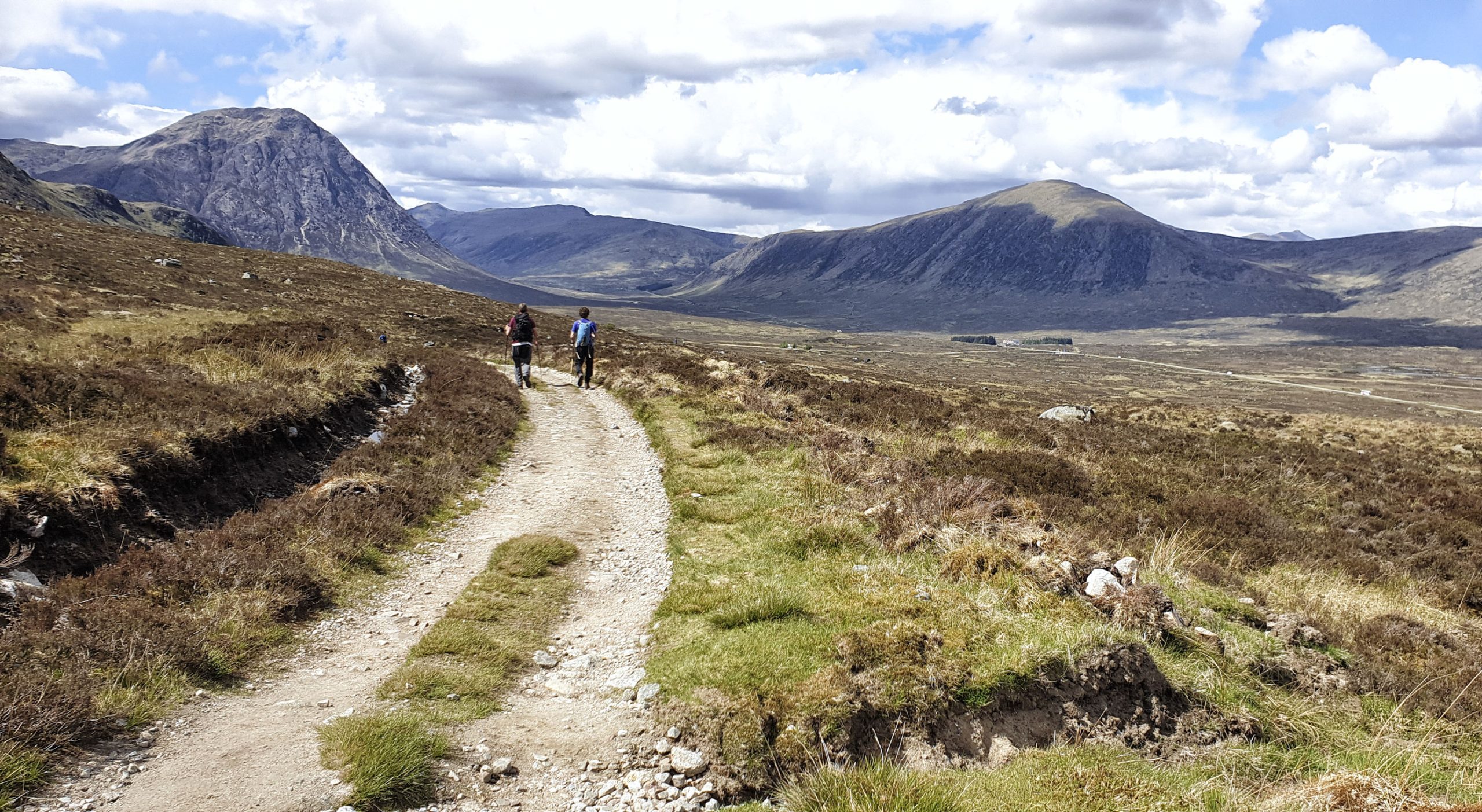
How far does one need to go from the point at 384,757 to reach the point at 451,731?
77cm

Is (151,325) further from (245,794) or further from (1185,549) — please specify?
(1185,549)

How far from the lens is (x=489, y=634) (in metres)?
8.51

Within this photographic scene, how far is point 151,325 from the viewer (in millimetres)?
25188

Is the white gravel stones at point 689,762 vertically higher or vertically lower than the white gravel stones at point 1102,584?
lower

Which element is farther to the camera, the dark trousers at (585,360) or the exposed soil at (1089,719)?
the dark trousers at (585,360)

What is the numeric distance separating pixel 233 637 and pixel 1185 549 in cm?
1572

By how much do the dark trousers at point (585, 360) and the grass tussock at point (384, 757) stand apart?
23.1 m

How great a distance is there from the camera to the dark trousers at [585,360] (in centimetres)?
2886

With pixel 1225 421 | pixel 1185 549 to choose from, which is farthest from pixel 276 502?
pixel 1225 421

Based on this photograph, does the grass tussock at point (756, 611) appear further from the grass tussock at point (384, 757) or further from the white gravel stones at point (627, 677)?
the grass tussock at point (384, 757)

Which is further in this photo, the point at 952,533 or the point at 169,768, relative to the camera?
the point at 952,533

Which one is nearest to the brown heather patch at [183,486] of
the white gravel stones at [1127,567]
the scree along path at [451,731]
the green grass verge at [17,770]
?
the green grass verge at [17,770]

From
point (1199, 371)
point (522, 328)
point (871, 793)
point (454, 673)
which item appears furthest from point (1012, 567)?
point (1199, 371)

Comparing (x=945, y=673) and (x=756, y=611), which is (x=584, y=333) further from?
(x=945, y=673)
